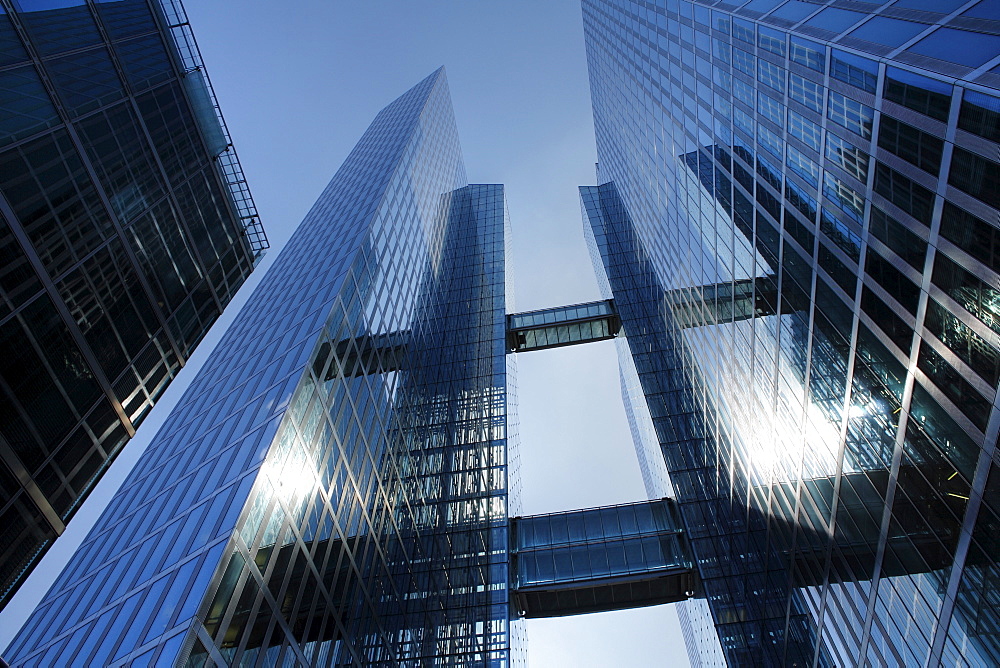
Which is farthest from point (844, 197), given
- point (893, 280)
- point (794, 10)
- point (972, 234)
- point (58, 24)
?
point (58, 24)

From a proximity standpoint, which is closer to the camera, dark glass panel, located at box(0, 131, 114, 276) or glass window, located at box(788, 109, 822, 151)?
dark glass panel, located at box(0, 131, 114, 276)

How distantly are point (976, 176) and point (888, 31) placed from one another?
4661 millimetres

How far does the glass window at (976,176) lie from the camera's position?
41.4 ft

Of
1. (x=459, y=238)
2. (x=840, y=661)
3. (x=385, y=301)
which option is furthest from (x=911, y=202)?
(x=459, y=238)

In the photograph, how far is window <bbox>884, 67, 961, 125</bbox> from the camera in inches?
527

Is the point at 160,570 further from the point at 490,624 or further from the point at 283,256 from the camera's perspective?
the point at 283,256

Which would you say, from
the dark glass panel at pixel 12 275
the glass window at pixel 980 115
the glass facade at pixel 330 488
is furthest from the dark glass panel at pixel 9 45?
the glass window at pixel 980 115

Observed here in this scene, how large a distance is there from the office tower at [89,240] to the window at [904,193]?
2351cm

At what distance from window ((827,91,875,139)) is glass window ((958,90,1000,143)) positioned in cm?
373

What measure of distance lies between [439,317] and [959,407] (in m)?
45.4

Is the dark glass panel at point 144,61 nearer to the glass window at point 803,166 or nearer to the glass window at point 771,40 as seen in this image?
the glass window at point 771,40

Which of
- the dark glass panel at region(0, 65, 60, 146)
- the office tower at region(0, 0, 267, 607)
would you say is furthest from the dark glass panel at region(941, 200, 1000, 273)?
the dark glass panel at region(0, 65, 60, 146)

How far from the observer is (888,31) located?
1527cm

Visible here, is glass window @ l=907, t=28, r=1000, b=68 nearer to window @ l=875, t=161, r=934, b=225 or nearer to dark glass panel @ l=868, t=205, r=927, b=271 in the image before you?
window @ l=875, t=161, r=934, b=225
